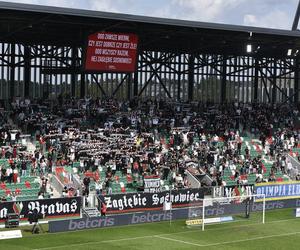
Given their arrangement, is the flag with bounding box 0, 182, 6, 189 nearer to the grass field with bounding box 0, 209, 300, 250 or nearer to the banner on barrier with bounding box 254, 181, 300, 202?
the grass field with bounding box 0, 209, 300, 250

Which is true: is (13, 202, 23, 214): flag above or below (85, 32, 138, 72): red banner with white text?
below

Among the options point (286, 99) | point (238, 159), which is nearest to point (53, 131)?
point (238, 159)

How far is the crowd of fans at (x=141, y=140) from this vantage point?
46.3 meters

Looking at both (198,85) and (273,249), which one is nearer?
(273,249)

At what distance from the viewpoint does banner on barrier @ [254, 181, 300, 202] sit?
44.7m

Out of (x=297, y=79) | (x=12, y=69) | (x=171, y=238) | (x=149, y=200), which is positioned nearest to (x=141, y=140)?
(x=149, y=200)

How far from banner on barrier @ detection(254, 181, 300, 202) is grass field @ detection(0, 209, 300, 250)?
17.5 ft

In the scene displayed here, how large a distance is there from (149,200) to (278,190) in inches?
370

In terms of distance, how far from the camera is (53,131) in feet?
160

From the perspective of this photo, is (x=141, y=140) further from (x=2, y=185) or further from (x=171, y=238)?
(x=171, y=238)

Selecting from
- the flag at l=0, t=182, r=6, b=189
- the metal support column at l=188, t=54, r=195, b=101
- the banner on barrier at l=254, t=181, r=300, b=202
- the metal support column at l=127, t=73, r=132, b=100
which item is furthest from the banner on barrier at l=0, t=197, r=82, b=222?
the metal support column at l=188, t=54, r=195, b=101

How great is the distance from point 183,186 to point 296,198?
7908 mm

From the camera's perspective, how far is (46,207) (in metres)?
37.6

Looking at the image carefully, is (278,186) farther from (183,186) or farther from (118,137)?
(118,137)
